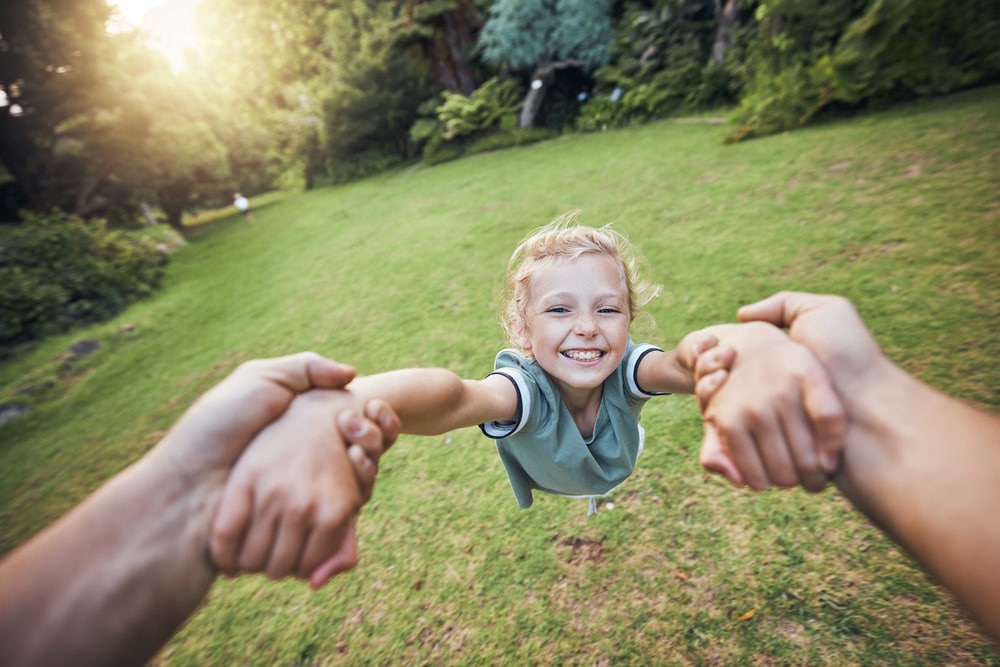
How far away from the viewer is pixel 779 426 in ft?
2.77

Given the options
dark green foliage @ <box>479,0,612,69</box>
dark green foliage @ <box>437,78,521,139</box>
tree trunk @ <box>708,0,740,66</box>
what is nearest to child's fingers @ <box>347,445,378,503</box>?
tree trunk @ <box>708,0,740,66</box>

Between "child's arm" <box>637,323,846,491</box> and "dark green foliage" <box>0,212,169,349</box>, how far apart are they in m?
11.0

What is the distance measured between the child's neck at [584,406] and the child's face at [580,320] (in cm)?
21

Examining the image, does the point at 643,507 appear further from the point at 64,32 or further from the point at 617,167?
the point at 64,32

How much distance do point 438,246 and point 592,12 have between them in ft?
36.6

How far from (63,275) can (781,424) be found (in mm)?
12468

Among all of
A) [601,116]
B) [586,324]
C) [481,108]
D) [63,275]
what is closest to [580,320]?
[586,324]

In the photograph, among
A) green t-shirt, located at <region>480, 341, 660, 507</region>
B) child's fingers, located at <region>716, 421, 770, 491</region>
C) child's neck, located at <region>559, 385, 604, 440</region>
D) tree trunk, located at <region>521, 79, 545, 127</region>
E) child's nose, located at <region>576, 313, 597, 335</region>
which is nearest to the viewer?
child's fingers, located at <region>716, 421, 770, 491</region>

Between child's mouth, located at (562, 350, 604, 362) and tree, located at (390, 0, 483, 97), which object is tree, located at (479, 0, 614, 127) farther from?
child's mouth, located at (562, 350, 604, 362)

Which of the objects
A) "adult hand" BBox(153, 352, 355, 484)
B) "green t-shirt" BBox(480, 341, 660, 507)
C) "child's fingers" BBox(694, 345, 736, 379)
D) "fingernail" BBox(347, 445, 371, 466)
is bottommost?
"green t-shirt" BBox(480, 341, 660, 507)

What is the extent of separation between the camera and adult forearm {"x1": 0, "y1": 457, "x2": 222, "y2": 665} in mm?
619

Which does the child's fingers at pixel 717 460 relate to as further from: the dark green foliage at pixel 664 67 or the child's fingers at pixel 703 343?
the dark green foliage at pixel 664 67

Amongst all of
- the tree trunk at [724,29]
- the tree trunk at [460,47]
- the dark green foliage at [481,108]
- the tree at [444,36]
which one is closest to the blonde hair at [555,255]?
the tree trunk at [724,29]

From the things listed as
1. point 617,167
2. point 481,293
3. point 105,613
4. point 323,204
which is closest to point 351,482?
point 105,613
